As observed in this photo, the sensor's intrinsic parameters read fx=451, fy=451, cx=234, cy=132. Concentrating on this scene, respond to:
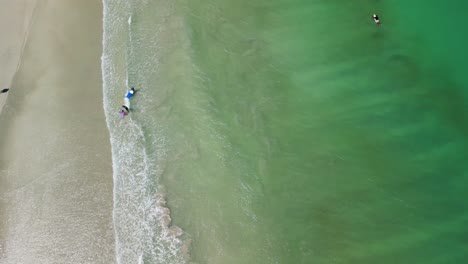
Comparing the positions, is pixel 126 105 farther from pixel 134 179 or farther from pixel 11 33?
pixel 11 33

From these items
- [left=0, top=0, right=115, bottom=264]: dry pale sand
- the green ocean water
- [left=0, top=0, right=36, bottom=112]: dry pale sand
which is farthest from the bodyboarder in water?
[left=0, top=0, right=36, bottom=112]: dry pale sand

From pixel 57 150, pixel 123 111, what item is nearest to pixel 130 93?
pixel 123 111

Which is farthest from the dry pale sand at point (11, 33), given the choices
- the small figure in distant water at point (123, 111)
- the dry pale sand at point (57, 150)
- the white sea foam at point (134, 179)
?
the small figure in distant water at point (123, 111)

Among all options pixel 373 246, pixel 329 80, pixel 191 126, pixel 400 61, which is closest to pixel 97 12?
pixel 191 126

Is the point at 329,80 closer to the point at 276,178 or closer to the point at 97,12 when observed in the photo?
the point at 276,178

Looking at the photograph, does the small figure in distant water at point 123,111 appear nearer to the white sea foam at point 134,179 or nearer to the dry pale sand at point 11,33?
the white sea foam at point 134,179
